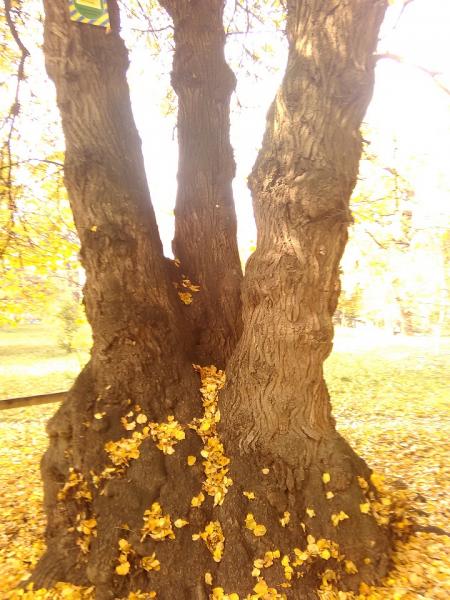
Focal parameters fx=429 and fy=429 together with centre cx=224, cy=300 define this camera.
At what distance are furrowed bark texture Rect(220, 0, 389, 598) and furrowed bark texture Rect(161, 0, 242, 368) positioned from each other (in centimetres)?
58

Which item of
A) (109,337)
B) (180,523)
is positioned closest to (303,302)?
(109,337)

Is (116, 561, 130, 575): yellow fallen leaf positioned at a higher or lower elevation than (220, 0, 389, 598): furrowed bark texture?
lower

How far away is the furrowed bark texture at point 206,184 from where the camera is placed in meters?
3.94

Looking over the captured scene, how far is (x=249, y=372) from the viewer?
3.34 meters

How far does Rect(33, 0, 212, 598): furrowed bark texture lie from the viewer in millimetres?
3148

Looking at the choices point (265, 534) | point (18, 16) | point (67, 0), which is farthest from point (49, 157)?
point (265, 534)

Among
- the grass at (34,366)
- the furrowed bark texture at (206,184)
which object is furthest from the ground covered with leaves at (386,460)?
the furrowed bark texture at (206,184)

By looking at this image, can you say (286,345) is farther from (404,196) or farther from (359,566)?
Result: (404,196)

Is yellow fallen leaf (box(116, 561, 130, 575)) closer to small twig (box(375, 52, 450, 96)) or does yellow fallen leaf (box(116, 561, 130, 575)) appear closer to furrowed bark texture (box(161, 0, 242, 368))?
furrowed bark texture (box(161, 0, 242, 368))

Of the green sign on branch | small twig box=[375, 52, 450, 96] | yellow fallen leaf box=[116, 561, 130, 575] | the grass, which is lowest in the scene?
the grass

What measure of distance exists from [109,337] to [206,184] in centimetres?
168

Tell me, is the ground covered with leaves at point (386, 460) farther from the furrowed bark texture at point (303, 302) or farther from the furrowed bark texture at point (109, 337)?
the furrowed bark texture at point (109, 337)

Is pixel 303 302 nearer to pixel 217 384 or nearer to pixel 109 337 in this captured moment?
pixel 217 384

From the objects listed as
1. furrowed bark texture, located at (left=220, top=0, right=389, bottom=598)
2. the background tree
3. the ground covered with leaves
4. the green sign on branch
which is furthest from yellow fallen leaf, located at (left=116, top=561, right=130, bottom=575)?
the green sign on branch
